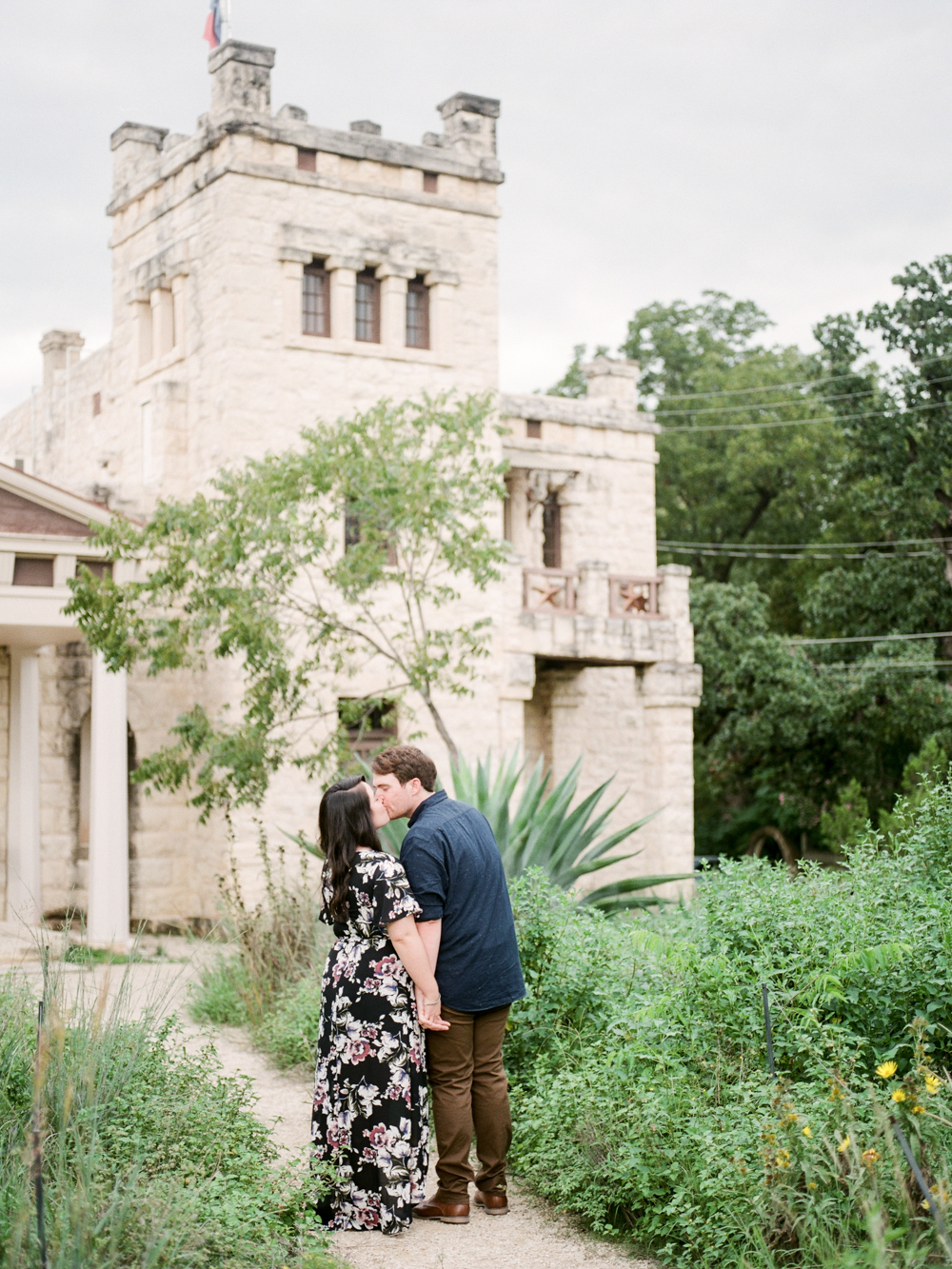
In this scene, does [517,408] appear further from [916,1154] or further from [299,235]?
[916,1154]

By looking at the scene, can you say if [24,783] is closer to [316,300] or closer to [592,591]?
[316,300]

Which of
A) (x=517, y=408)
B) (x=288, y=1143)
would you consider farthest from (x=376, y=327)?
(x=288, y=1143)

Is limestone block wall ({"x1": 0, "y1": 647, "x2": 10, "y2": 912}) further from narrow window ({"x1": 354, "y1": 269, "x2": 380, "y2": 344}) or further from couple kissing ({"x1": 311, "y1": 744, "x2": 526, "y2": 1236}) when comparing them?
couple kissing ({"x1": 311, "y1": 744, "x2": 526, "y2": 1236})

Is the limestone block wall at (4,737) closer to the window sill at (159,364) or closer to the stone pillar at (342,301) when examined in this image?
the window sill at (159,364)

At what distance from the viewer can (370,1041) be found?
5.36 m

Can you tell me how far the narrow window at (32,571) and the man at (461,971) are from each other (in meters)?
8.50

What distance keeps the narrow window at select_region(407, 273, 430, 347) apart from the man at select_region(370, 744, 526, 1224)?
1231 centimetres

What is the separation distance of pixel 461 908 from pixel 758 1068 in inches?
47.3

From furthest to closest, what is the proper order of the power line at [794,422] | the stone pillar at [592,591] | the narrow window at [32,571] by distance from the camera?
1. the power line at [794,422]
2. the stone pillar at [592,591]
3. the narrow window at [32,571]

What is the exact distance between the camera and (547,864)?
9570 millimetres

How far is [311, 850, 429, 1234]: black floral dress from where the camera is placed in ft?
17.5

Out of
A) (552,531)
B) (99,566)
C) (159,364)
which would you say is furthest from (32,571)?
(552,531)

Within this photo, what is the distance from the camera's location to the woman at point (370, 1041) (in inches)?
210

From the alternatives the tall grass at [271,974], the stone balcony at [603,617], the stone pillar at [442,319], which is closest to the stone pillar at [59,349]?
the stone pillar at [442,319]
